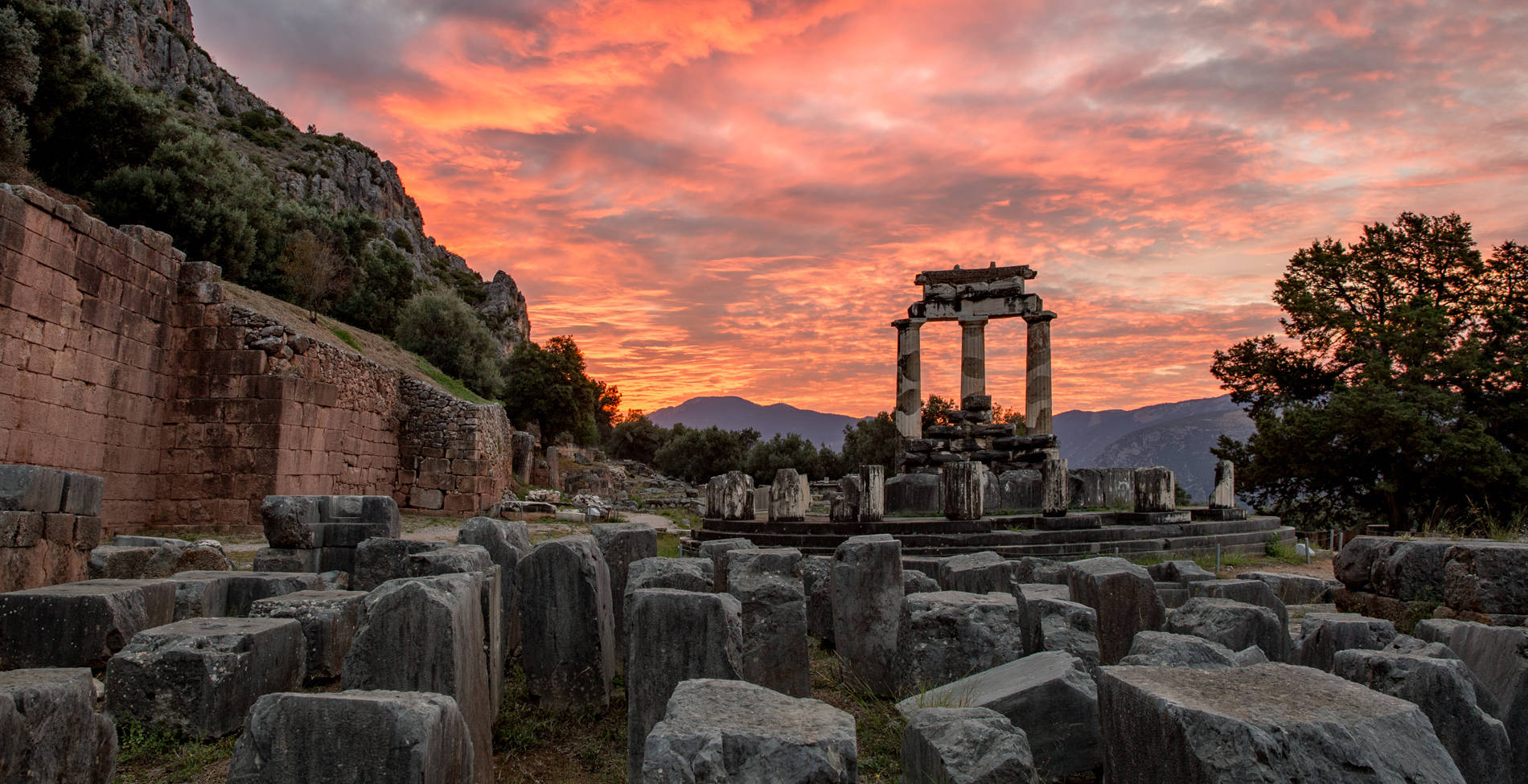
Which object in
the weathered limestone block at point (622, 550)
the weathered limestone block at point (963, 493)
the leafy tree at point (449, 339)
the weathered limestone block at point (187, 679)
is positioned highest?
the leafy tree at point (449, 339)

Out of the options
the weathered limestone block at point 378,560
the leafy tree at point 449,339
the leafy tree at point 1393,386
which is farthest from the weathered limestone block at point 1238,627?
the leafy tree at point 449,339

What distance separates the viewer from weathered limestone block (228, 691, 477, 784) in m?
2.78

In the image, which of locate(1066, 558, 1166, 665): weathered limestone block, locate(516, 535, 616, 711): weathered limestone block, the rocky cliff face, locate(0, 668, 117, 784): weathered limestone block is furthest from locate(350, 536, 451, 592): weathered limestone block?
the rocky cliff face

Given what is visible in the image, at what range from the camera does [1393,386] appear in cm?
2373

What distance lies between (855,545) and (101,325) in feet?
44.9

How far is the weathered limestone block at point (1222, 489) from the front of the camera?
697 inches

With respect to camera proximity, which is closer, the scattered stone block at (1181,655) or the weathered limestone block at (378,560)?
the scattered stone block at (1181,655)

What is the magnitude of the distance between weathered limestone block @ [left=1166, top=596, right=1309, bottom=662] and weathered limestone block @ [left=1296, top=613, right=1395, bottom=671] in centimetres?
9

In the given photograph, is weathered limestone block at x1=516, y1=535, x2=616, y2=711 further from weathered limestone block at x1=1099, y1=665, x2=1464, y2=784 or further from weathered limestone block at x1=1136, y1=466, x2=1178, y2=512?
weathered limestone block at x1=1136, y1=466, x2=1178, y2=512

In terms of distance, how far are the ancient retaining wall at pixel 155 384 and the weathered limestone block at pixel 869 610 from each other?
485 inches

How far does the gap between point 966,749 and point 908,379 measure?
81.5 ft

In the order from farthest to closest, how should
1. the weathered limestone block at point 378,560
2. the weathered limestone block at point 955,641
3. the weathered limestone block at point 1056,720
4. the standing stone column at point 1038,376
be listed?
the standing stone column at point 1038,376, the weathered limestone block at point 378,560, the weathered limestone block at point 955,641, the weathered limestone block at point 1056,720

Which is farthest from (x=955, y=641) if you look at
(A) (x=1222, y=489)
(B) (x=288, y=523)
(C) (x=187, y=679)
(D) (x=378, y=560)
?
(A) (x=1222, y=489)

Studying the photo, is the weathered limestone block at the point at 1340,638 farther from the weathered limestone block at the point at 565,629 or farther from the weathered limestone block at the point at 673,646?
the weathered limestone block at the point at 565,629
